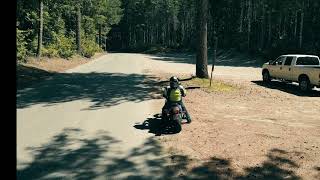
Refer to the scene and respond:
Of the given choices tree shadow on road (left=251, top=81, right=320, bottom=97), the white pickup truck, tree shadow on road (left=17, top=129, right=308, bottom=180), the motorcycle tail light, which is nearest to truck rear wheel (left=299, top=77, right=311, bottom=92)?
the white pickup truck

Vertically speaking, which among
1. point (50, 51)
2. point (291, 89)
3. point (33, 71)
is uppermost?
point (50, 51)

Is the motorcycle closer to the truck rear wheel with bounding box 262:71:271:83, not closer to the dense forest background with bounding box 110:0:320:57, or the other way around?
the dense forest background with bounding box 110:0:320:57

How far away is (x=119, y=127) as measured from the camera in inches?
478

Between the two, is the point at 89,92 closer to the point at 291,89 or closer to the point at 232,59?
the point at 291,89

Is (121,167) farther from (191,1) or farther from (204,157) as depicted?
(191,1)

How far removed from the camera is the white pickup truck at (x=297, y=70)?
2227 cm

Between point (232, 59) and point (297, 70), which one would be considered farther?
point (232, 59)

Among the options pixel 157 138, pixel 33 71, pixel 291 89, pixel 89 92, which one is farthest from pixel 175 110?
pixel 33 71

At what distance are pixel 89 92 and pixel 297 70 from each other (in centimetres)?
1190

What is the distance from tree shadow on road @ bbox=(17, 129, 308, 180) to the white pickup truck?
13614 mm

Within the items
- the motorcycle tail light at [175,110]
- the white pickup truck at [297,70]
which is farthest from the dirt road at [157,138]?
the white pickup truck at [297,70]

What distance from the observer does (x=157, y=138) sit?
35.8ft

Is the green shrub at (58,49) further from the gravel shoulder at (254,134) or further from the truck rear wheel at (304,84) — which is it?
the truck rear wheel at (304,84)
